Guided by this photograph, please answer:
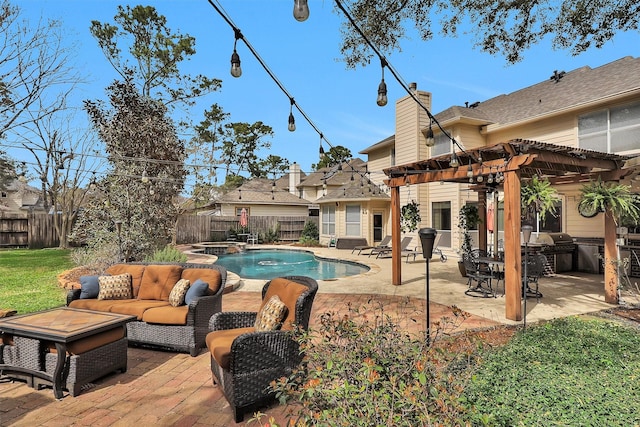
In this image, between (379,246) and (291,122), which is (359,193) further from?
(291,122)

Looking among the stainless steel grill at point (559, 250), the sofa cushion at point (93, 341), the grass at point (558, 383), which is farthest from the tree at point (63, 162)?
the stainless steel grill at point (559, 250)

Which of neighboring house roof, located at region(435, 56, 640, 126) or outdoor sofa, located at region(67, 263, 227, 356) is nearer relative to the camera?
outdoor sofa, located at region(67, 263, 227, 356)

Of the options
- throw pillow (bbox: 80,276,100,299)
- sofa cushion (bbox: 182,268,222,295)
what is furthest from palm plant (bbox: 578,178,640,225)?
throw pillow (bbox: 80,276,100,299)

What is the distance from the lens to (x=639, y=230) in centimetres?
929

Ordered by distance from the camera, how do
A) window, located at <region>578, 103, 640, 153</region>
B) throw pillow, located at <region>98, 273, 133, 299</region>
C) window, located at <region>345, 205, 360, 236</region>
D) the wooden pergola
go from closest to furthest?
throw pillow, located at <region>98, 273, 133, 299</region> → the wooden pergola → window, located at <region>578, 103, 640, 153</region> → window, located at <region>345, 205, 360, 236</region>

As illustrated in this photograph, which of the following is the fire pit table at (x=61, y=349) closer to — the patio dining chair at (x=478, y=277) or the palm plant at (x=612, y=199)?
the patio dining chair at (x=478, y=277)

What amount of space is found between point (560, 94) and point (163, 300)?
1366 centimetres

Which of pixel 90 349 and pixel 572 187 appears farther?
pixel 572 187

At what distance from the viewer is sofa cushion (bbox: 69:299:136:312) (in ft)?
15.5

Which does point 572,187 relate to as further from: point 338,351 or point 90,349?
point 90,349

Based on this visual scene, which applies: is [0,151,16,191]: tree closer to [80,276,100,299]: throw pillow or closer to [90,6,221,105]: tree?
[90,6,221,105]: tree

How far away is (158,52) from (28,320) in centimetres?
1782

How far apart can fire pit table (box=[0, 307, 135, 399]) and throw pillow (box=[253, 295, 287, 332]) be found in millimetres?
1691

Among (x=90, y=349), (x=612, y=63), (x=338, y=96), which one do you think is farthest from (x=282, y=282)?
(x=612, y=63)
